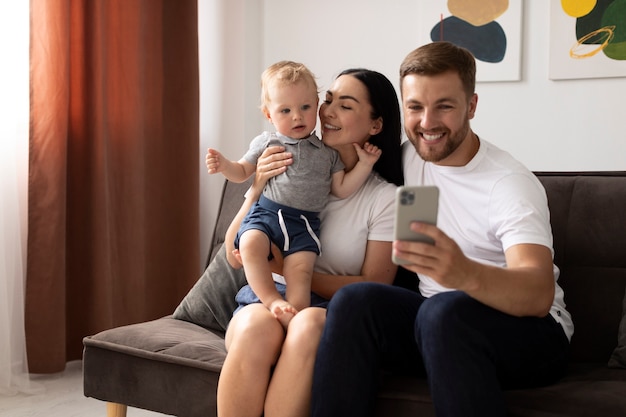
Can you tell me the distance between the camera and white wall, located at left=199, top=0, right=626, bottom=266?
3.38m

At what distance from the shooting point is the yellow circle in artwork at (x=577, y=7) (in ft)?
10.9

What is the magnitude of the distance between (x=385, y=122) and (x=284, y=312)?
2.02ft

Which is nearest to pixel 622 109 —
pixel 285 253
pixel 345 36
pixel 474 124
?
pixel 474 124

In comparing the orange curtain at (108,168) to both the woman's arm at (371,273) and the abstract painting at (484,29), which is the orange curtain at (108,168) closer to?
the abstract painting at (484,29)

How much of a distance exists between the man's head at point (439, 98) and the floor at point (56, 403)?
149cm

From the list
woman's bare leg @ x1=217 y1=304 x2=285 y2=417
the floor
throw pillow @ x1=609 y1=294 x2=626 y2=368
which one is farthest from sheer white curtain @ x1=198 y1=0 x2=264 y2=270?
throw pillow @ x1=609 y1=294 x2=626 y2=368

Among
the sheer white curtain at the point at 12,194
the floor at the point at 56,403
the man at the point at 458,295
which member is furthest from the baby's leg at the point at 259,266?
the sheer white curtain at the point at 12,194

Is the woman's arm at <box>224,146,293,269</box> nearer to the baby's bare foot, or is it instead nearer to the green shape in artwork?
the baby's bare foot

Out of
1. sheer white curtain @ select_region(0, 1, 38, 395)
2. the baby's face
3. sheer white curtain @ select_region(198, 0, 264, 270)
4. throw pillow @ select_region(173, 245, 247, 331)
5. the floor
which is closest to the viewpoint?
the baby's face

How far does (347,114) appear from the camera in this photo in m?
2.15

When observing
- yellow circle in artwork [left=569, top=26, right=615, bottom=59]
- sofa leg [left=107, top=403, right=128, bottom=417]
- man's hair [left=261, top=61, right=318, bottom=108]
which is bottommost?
sofa leg [left=107, top=403, right=128, bottom=417]

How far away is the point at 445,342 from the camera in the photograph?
1654mm

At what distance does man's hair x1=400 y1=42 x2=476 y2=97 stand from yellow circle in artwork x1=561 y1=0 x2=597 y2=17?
1571mm

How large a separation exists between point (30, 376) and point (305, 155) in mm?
1639
